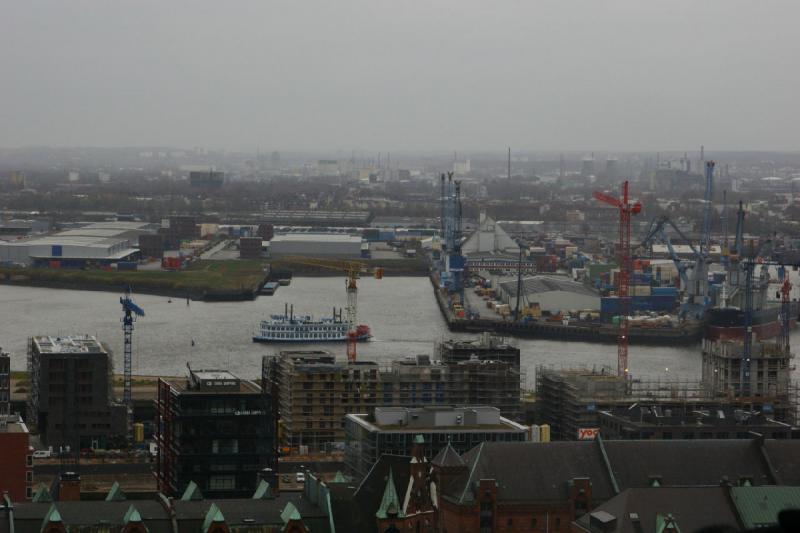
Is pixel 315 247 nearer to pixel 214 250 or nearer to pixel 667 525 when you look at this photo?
pixel 214 250

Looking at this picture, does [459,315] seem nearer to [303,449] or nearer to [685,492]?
[303,449]

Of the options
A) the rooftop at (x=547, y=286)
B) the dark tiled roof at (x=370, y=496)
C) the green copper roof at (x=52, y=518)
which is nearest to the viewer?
the green copper roof at (x=52, y=518)

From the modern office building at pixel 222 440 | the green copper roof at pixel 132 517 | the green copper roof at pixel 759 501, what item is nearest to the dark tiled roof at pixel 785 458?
the green copper roof at pixel 759 501

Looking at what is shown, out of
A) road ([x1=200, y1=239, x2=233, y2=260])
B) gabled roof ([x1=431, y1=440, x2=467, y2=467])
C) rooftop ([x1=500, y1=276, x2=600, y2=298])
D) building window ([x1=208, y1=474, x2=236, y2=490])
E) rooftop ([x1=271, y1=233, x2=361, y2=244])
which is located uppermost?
gabled roof ([x1=431, y1=440, x2=467, y2=467])

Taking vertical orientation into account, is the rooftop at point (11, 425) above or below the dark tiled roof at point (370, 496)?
below

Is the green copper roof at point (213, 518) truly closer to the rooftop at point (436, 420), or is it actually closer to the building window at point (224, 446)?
the building window at point (224, 446)

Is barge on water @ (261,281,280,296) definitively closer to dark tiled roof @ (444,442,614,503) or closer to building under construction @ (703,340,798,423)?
building under construction @ (703,340,798,423)

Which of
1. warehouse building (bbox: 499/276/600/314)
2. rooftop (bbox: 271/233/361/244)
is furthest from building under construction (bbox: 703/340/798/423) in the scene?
rooftop (bbox: 271/233/361/244)

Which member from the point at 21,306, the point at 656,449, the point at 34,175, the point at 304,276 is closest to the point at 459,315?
the point at 21,306
